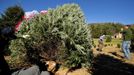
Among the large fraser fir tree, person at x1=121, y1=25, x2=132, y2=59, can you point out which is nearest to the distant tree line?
person at x1=121, y1=25, x2=132, y2=59

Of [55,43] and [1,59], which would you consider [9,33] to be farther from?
[55,43]

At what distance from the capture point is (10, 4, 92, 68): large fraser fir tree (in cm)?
785

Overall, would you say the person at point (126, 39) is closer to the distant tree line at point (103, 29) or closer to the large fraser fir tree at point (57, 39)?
the large fraser fir tree at point (57, 39)

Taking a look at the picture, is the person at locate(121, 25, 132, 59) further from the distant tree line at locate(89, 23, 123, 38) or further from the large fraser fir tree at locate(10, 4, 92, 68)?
the distant tree line at locate(89, 23, 123, 38)

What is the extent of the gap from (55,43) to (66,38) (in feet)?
1.42

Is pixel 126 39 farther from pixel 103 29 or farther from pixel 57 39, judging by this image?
pixel 103 29

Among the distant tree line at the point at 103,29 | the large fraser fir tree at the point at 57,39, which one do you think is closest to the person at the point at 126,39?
A: the large fraser fir tree at the point at 57,39

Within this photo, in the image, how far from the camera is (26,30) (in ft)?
→ 26.8

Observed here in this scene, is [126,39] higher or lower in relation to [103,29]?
lower

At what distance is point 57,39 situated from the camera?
316 inches

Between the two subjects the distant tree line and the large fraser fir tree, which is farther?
the distant tree line

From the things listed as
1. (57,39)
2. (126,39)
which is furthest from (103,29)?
(57,39)

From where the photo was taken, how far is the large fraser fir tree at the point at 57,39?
7.85 m

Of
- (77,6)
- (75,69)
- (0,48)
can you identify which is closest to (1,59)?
(0,48)
